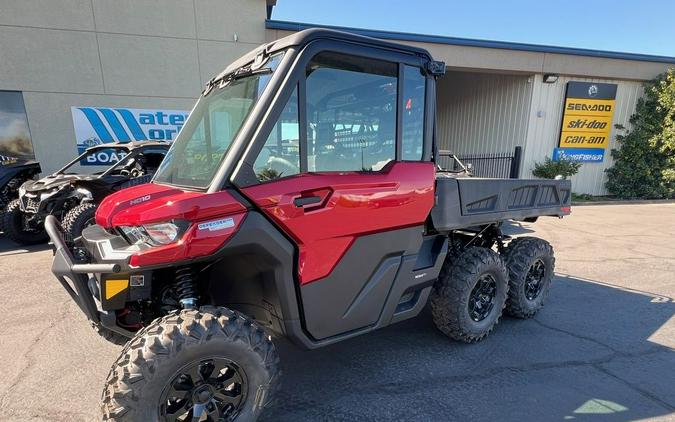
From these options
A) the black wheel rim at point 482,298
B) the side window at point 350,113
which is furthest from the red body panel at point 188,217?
the black wheel rim at point 482,298

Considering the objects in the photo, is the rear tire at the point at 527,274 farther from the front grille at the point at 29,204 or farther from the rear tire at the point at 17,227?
the rear tire at the point at 17,227

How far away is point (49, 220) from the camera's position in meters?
2.47

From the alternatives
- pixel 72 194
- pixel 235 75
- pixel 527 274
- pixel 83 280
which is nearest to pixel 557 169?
pixel 527 274

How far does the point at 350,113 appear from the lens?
8.25 ft

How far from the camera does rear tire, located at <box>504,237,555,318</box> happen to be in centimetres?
396

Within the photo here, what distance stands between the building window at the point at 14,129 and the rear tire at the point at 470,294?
37.8 ft

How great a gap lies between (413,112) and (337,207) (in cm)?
108

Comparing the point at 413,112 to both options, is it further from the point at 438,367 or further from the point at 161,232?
the point at 438,367

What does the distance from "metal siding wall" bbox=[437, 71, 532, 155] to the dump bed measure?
1002cm

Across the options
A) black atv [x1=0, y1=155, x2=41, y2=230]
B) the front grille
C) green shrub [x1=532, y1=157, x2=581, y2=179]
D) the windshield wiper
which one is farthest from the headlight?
green shrub [x1=532, y1=157, x2=581, y2=179]

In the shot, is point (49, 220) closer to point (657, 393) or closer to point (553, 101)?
point (657, 393)

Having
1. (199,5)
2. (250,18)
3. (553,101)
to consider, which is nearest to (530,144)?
(553,101)

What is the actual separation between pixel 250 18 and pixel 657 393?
38.2ft

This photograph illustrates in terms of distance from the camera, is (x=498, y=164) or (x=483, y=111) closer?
(x=498, y=164)
